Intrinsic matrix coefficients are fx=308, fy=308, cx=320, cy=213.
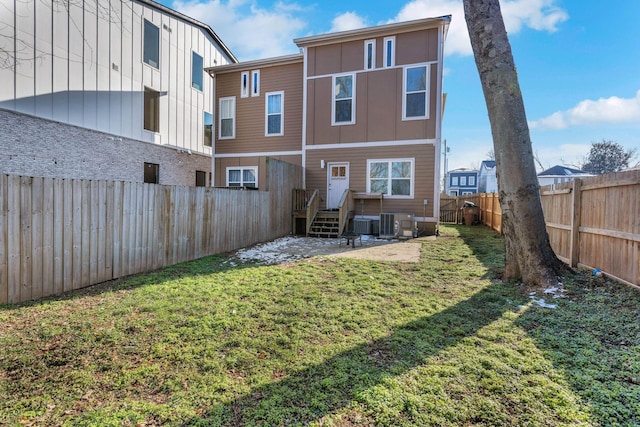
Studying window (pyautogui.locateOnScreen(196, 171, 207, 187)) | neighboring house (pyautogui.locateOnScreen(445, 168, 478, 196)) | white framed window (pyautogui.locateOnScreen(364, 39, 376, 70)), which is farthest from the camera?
neighboring house (pyautogui.locateOnScreen(445, 168, 478, 196))

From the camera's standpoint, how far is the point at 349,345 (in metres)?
2.76

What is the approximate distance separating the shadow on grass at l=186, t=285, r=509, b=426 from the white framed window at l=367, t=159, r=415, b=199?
7.75 m

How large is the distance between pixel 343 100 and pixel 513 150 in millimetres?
7882

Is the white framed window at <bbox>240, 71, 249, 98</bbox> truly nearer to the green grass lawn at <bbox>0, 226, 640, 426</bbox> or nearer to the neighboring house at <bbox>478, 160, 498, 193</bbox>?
the green grass lawn at <bbox>0, 226, 640, 426</bbox>

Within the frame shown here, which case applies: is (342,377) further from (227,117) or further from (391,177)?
(227,117)

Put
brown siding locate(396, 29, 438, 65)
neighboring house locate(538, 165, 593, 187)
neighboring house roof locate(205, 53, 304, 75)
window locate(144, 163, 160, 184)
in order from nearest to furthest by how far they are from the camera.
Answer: brown siding locate(396, 29, 438, 65) → neighboring house roof locate(205, 53, 304, 75) → window locate(144, 163, 160, 184) → neighboring house locate(538, 165, 593, 187)

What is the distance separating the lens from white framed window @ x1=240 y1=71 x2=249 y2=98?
13.1m

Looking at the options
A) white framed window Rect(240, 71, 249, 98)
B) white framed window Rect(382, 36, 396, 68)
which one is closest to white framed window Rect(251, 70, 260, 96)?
white framed window Rect(240, 71, 249, 98)

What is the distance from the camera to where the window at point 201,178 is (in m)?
16.5

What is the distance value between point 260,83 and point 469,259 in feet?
34.9

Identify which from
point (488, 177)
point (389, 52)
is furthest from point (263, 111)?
point (488, 177)

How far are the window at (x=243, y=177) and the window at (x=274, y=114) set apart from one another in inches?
68.6

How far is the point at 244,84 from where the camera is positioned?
13.1 m

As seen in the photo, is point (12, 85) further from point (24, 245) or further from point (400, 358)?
point (400, 358)
